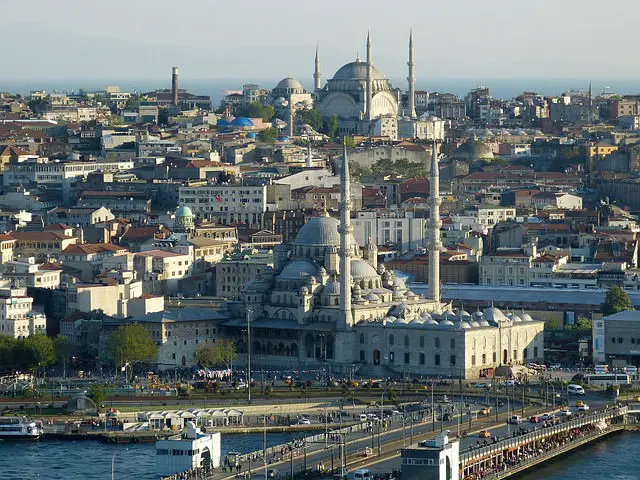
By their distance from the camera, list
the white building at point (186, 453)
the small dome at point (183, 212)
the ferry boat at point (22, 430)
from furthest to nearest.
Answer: the small dome at point (183, 212) → the ferry boat at point (22, 430) → the white building at point (186, 453)

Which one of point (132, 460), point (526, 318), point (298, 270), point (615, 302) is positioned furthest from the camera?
point (298, 270)

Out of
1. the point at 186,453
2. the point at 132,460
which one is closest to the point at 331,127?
the point at 132,460

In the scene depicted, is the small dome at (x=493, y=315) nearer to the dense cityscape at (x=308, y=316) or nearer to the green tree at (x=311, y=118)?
the dense cityscape at (x=308, y=316)

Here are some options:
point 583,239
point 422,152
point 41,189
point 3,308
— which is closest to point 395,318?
point 3,308

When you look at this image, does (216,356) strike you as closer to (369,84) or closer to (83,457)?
(83,457)

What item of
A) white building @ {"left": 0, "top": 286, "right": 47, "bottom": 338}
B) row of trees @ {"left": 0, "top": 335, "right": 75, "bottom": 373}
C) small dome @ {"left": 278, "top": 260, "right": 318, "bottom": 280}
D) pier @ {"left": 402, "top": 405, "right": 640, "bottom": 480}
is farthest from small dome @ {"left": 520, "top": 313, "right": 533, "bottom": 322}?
white building @ {"left": 0, "top": 286, "right": 47, "bottom": 338}


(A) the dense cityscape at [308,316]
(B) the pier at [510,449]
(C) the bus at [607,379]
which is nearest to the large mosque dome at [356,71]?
(A) the dense cityscape at [308,316]
